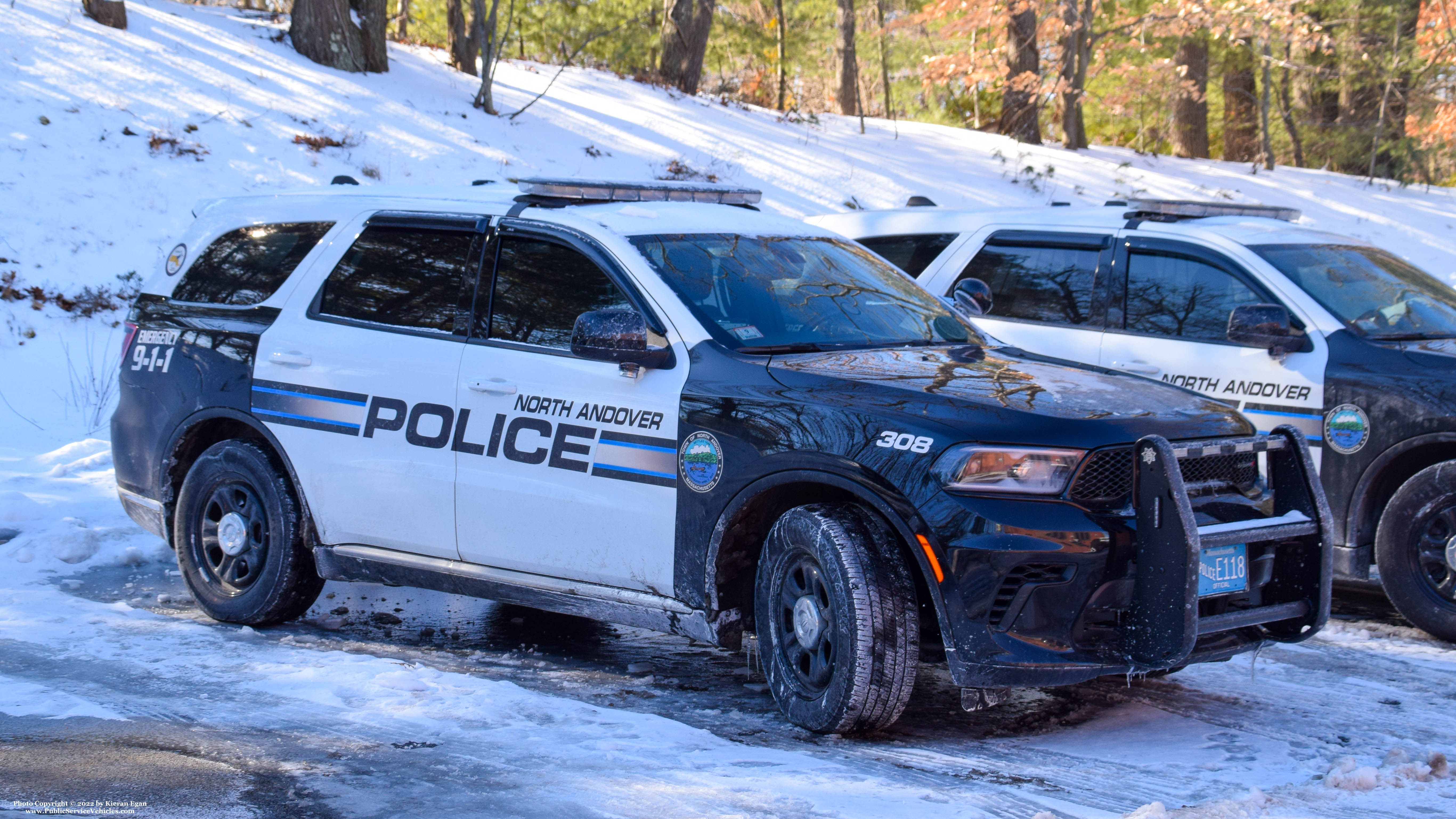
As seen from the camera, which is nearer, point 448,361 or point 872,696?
point 872,696

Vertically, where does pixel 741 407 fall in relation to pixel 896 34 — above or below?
below

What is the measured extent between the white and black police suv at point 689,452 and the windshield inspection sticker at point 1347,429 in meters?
1.73

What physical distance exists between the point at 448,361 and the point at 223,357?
1324mm

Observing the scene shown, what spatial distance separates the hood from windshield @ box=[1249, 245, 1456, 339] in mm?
2064

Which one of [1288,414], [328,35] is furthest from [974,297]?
[328,35]

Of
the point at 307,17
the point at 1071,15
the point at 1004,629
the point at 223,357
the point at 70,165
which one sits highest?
the point at 1071,15

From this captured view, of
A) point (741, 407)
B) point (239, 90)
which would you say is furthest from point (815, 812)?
point (239, 90)

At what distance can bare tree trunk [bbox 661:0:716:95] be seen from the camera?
2345 centimetres

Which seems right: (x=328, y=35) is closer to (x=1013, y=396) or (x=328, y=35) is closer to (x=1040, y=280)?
(x=1040, y=280)

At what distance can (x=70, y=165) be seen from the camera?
45.1 ft

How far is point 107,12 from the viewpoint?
17.1m

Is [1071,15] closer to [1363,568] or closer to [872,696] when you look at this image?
[1363,568]

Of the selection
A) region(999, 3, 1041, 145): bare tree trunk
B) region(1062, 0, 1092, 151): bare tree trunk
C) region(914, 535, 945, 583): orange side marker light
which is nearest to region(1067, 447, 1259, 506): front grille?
region(914, 535, 945, 583): orange side marker light

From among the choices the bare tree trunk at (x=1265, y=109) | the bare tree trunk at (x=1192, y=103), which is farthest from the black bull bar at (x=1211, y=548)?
the bare tree trunk at (x=1192, y=103)
